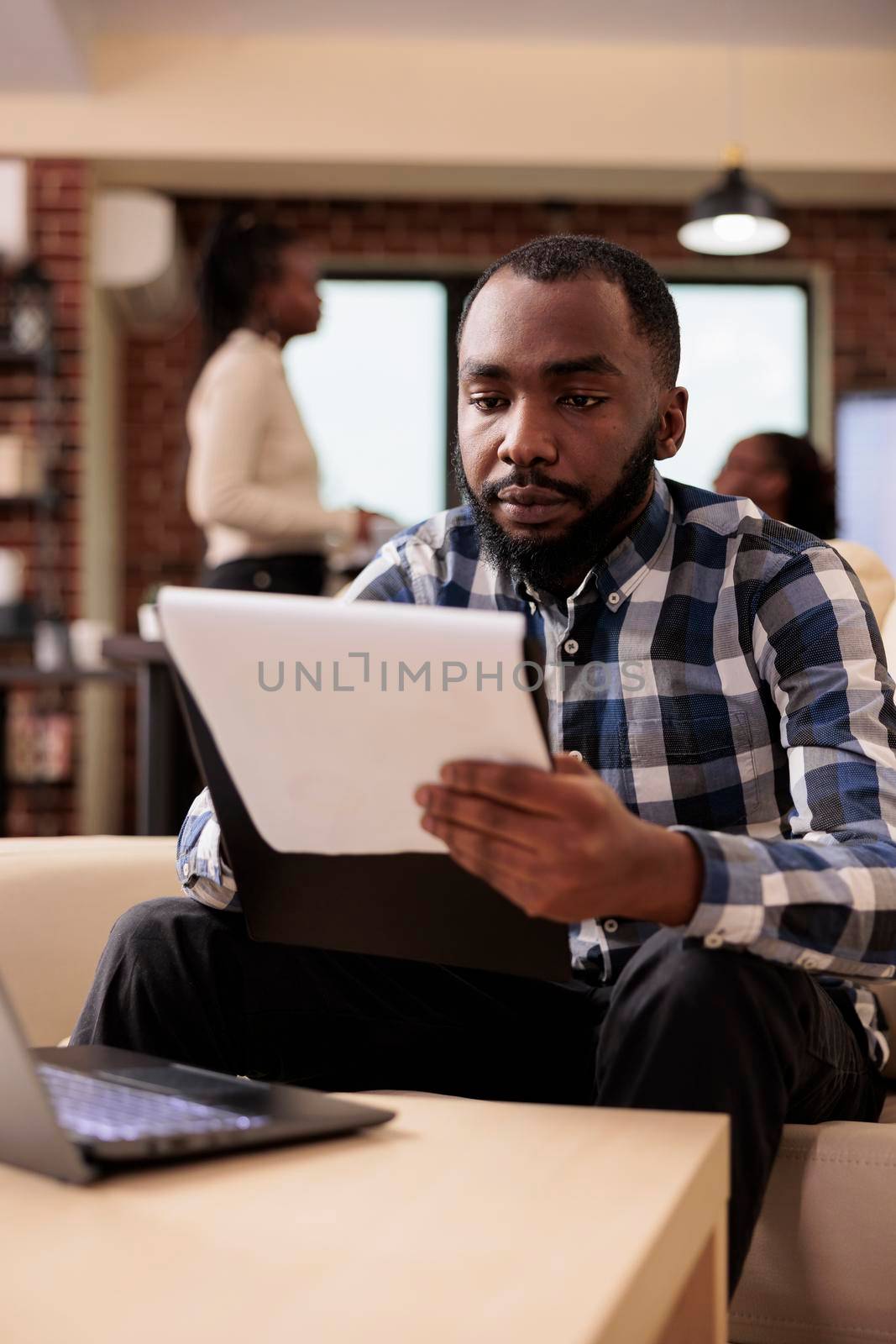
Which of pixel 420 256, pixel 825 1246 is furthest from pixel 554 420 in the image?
pixel 420 256

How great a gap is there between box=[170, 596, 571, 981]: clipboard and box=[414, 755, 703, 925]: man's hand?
0.06m

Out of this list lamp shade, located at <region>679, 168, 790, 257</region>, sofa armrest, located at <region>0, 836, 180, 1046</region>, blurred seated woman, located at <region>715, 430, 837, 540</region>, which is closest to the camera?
sofa armrest, located at <region>0, 836, 180, 1046</region>

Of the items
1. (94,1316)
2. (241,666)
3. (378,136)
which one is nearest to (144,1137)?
(94,1316)

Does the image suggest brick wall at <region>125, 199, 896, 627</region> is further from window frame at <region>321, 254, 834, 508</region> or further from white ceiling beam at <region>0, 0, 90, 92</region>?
white ceiling beam at <region>0, 0, 90, 92</region>

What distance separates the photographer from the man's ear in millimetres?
1286

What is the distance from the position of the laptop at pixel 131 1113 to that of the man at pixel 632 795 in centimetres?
21

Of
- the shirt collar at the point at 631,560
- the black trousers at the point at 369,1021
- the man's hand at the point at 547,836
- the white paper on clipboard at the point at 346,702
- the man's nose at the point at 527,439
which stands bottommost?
the black trousers at the point at 369,1021

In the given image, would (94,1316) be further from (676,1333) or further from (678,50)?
(678,50)

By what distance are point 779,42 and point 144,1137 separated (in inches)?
191

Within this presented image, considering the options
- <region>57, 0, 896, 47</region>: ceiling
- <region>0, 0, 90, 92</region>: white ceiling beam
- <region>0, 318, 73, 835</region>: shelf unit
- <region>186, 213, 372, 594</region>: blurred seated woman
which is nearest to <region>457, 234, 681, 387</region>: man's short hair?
<region>186, 213, 372, 594</region>: blurred seated woman

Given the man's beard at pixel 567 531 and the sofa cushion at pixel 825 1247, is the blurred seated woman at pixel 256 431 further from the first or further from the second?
the sofa cushion at pixel 825 1247

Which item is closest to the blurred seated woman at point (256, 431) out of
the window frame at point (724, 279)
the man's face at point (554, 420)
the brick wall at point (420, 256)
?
the man's face at point (554, 420)

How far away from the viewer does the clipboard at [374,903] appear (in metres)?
0.90

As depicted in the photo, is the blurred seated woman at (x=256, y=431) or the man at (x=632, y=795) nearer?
the man at (x=632, y=795)
